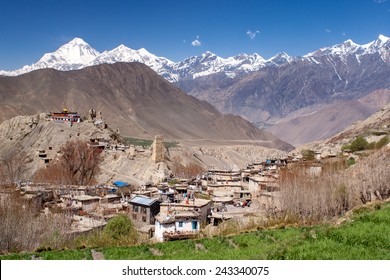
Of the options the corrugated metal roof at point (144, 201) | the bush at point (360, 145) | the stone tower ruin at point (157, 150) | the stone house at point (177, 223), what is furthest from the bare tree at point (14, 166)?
the bush at point (360, 145)

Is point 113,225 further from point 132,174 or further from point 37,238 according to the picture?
point 132,174

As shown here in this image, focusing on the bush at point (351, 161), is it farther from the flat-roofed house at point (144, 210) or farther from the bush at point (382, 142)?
the flat-roofed house at point (144, 210)

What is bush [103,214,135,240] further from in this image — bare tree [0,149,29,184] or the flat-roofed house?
bare tree [0,149,29,184]

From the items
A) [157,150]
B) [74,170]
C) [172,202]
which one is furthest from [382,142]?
[74,170]

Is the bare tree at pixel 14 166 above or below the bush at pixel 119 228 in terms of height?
above

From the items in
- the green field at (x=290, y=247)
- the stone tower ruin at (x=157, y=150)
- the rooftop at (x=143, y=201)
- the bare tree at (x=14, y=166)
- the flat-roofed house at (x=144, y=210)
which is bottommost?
the flat-roofed house at (x=144, y=210)

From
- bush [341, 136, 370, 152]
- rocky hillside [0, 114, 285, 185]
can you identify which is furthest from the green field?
rocky hillside [0, 114, 285, 185]

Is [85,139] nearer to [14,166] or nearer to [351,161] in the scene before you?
[14,166]

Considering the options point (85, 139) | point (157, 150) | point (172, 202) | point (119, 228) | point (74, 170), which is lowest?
point (119, 228)

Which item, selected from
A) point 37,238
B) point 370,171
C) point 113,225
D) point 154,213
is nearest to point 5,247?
point 37,238
